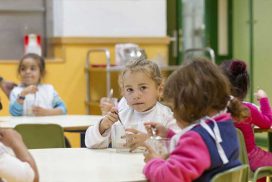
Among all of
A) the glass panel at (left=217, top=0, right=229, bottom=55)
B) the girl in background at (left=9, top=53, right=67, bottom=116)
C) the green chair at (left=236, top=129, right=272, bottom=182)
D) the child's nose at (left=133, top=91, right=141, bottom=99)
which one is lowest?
the green chair at (left=236, top=129, right=272, bottom=182)

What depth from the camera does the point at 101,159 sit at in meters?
2.72

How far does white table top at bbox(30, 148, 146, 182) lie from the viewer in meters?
2.30

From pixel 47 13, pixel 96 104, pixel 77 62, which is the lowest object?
pixel 96 104

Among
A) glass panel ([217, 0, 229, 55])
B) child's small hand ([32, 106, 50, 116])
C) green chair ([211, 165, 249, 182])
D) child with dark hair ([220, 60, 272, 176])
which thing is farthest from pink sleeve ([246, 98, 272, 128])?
glass panel ([217, 0, 229, 55])

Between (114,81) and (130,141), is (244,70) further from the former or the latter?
(114,81)

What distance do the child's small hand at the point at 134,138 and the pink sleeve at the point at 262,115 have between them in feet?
3.58

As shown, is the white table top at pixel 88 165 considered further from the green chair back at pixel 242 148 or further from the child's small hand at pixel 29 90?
the child's small hand at pixel 29 90

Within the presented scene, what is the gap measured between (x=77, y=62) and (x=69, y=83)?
0.24 metres

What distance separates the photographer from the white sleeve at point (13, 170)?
6.79 ft

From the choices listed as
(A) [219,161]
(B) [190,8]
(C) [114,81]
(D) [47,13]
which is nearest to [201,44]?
(B) [190,8]

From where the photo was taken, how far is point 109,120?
2990 mm

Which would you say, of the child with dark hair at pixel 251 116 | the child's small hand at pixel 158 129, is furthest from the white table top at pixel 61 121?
the child's small hand at pixel 158 129

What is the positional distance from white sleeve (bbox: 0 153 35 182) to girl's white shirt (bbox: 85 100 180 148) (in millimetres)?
912

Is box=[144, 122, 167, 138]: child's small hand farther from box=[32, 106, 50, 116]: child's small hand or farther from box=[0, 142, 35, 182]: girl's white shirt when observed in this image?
box=[32, 106, 50, 116]: child's small hand
